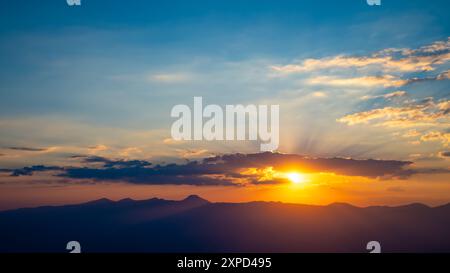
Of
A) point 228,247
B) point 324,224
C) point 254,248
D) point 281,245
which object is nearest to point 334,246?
point 324,224
